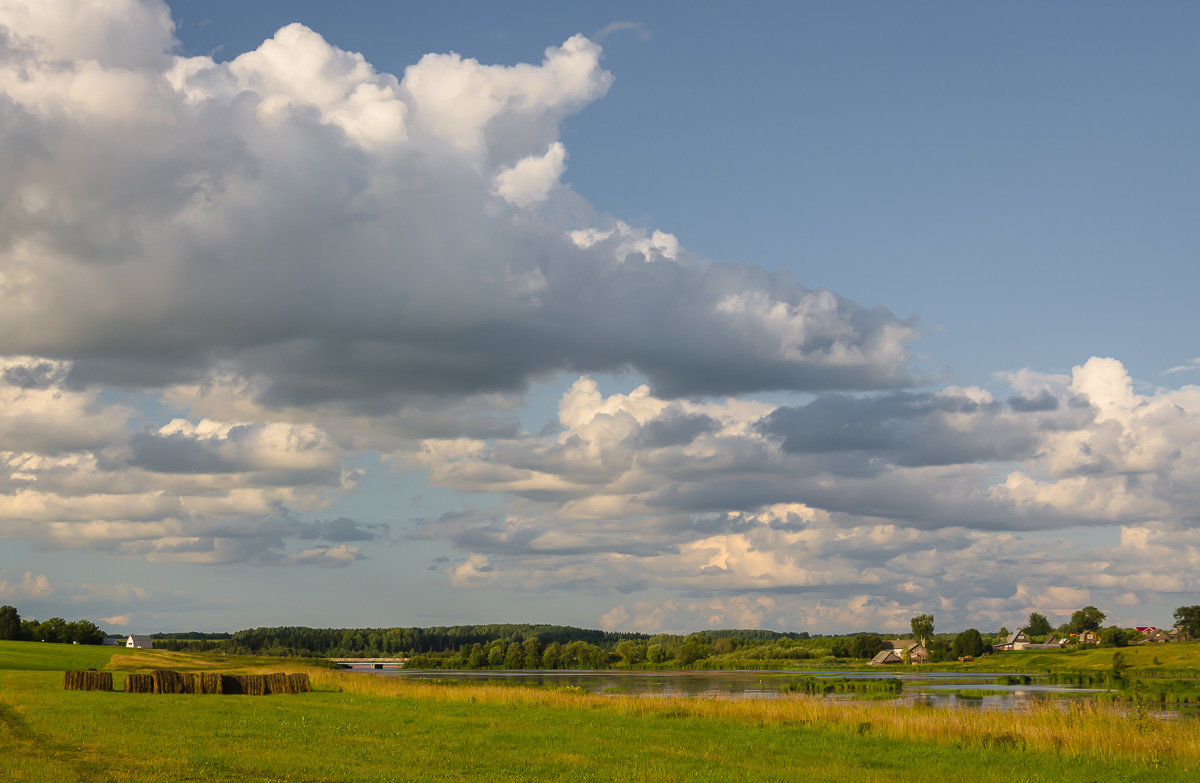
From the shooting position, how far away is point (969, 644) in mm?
179875

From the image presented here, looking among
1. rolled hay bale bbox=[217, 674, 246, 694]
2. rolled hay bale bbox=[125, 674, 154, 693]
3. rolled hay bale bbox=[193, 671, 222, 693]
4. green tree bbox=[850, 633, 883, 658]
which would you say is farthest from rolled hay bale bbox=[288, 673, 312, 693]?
green tree bbox=[850, 633, 883, 658]

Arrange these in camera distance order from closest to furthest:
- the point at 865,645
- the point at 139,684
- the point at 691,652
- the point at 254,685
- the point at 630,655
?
the point at 139,684, the point at 254,685, the point at 691,652, the point at 865,645, the point at 630,655

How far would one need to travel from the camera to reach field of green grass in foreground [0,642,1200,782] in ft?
78.7

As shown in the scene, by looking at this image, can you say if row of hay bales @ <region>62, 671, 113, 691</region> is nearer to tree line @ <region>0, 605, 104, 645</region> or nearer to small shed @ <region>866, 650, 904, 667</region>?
tree line @ <region>0, 605, 104, 645</region>

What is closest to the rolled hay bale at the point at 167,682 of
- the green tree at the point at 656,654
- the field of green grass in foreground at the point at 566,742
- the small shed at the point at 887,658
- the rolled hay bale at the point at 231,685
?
the rolled hay bale at the point at 231,685

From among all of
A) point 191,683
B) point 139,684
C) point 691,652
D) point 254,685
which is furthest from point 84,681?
point 691,652

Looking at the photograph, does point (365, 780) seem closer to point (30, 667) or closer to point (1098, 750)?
point (1098, 750)

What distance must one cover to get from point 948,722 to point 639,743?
1339 centimetres

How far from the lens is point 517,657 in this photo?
185m

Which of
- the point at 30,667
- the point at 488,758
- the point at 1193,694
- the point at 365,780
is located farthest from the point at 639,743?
the point at 30,667

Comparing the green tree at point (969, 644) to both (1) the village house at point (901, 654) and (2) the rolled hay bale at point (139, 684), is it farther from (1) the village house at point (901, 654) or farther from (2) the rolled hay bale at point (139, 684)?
(2) the rolled hay bale at point (139, 684)

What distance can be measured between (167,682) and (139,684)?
2.18 meters

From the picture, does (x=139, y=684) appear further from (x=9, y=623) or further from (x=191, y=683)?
(x=9, y=623)

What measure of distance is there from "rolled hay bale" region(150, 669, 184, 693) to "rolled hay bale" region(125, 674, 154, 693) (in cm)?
42
